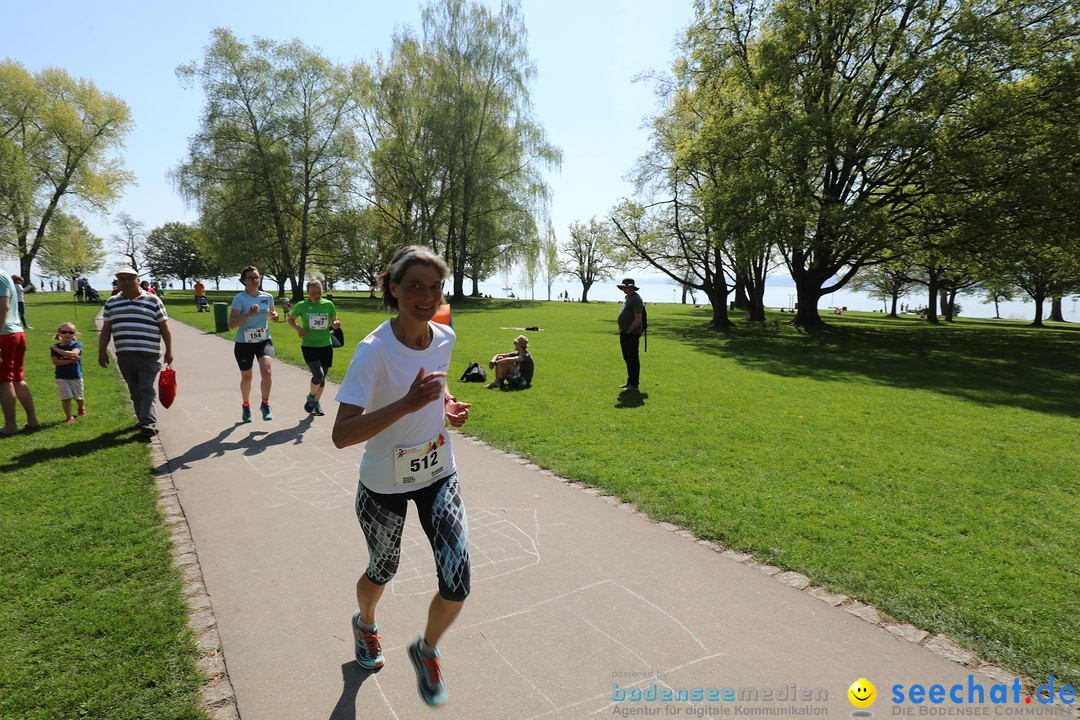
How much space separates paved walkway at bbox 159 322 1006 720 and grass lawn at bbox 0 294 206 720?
0.28 m

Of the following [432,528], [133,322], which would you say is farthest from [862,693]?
[133,322]

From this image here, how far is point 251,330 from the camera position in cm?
761

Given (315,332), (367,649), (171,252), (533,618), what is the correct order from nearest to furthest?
(367,649) < (533,618) < (315,332) < (171,252)

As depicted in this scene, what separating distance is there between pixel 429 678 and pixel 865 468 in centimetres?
563

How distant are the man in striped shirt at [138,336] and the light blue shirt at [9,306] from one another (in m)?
0.93

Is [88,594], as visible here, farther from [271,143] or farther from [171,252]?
[171,252]

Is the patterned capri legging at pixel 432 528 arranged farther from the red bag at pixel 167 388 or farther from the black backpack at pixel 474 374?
the black backpack at pixel 474 374

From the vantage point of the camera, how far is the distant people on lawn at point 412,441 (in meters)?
2.29

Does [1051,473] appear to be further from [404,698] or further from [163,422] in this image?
[163,422]

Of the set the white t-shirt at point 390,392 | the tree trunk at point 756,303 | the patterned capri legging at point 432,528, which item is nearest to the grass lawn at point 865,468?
the patterned capri legging at point 432,528

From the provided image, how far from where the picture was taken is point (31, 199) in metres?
33.1

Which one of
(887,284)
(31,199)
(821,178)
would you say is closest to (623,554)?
(821,178)

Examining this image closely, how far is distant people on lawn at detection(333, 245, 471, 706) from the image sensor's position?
2289 millimetres

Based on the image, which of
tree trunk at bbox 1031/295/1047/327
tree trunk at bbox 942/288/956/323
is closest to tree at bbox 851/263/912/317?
tree trunk at bbox 942/288/956/323
